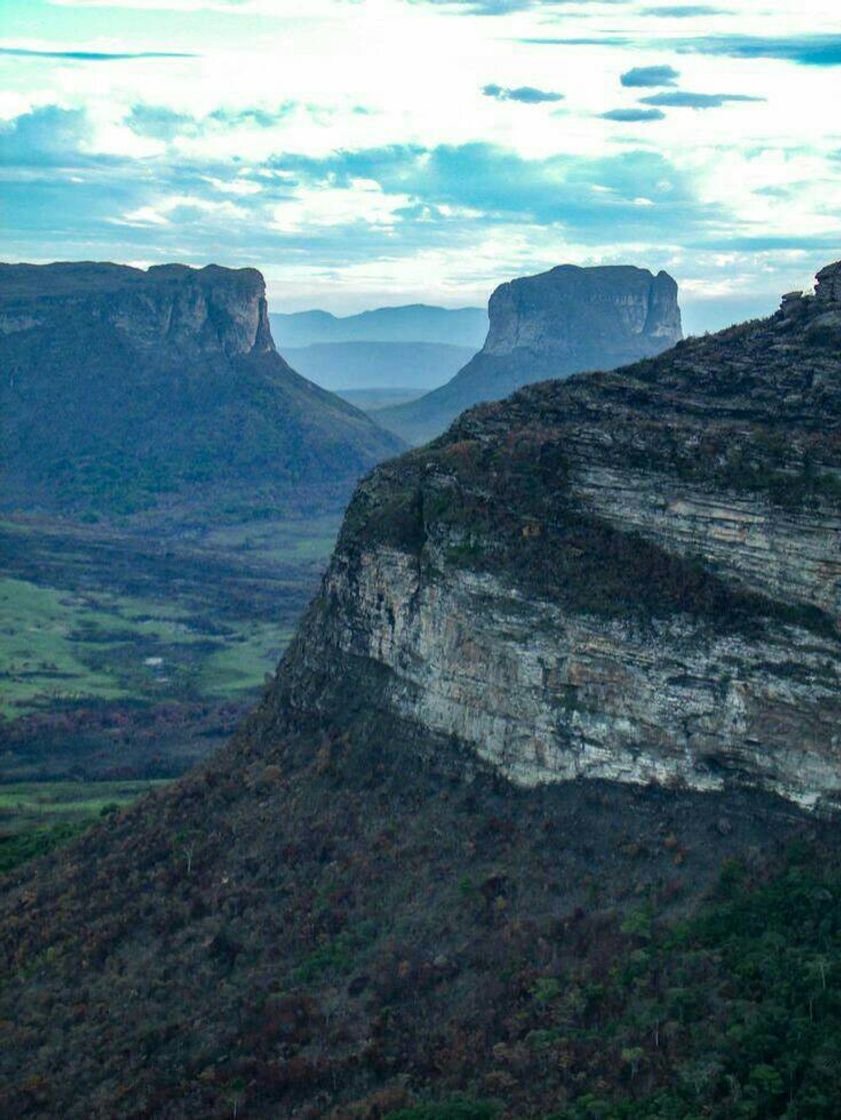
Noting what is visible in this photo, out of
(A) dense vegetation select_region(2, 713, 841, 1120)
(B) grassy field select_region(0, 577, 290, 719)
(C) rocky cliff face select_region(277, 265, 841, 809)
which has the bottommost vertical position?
(B) grassy field select_region(0, 577, 290, 719)

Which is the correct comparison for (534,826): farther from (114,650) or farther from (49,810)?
(114,650)

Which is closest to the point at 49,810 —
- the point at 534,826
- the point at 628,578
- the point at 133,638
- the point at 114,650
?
the point at 534,826

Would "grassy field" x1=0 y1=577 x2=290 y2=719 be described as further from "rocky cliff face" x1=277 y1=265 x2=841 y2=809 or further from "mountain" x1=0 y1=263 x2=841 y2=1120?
"rocky cliff face" x1=277 y1=265 x2=841 y2=809

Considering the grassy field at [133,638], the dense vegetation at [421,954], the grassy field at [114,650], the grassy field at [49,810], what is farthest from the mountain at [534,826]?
the grassy field at [114,650]

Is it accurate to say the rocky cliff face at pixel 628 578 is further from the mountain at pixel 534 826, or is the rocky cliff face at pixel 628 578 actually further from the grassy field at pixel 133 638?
the grassy field at pixel 133 638

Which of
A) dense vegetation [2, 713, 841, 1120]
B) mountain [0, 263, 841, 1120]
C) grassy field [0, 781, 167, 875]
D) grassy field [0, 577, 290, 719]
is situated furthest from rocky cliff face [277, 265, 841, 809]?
grassy field [0, 577, 290, 719]

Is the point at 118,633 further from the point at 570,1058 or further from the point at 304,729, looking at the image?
the point at 570,1058
